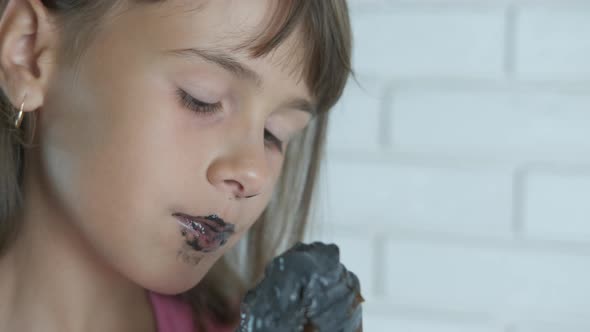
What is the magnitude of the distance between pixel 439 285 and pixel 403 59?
333mm

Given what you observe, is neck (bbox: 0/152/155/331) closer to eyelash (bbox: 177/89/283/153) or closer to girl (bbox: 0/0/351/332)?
girl (bbox: 0/0/351/332)

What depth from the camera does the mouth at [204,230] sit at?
0.79 m

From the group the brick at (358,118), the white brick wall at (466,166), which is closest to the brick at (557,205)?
the white brick wall at (466,166)

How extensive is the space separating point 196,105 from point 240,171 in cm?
7

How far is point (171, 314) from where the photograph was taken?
97cm

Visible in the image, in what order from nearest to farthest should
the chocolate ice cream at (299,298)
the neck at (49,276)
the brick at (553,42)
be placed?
the chocolate ice cream at (299,298) → the neck at (49,276) → the brick at (553,42)

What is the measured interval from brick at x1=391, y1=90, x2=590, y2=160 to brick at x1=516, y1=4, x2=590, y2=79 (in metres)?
0.03

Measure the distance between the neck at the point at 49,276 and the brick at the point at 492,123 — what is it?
51cm

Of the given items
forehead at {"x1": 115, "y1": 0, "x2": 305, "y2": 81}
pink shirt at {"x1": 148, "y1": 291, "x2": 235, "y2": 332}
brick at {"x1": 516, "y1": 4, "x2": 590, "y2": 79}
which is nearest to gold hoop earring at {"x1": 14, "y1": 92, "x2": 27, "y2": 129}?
forehead at {"x1": 115, "y1": 0, "x2": 305, "y2": 81}

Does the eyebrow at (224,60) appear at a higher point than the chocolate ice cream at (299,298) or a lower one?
higher

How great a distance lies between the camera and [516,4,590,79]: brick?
3.83 ft

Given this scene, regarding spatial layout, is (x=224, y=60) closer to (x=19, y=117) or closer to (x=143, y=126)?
(x=143, y=126)

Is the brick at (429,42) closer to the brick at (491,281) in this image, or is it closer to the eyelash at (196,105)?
the brick at (491,281)

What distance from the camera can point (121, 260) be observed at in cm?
82
